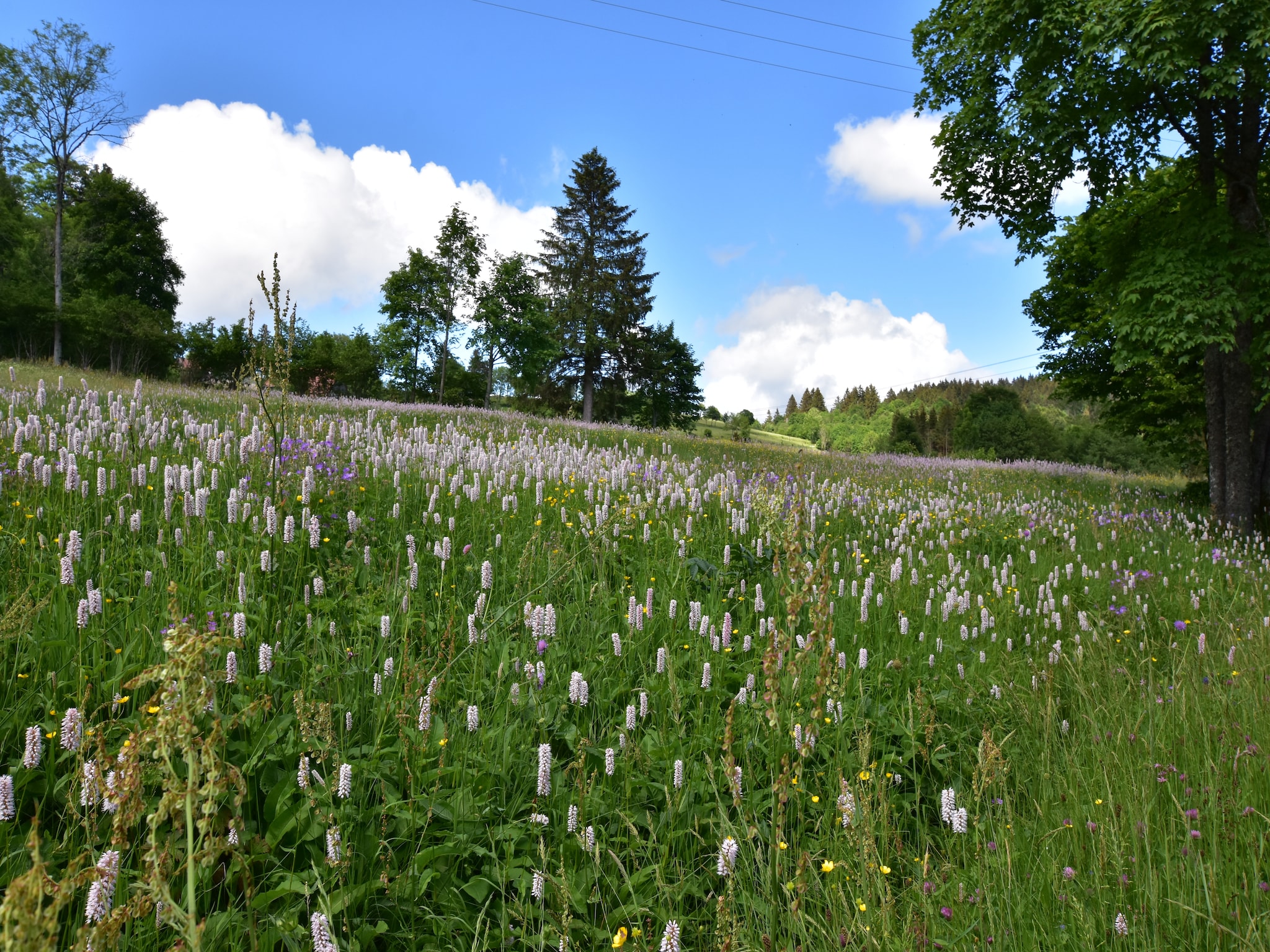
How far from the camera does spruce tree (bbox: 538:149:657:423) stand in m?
44.2

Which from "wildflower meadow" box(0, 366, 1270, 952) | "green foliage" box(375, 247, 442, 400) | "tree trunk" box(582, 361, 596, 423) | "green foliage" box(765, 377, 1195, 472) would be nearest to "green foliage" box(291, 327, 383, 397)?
"green foliage" box(375, 247, 442, 400)

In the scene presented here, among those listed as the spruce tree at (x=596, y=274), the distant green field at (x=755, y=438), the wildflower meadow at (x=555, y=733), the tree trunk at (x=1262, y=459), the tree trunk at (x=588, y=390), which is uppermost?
the spruce tree at (x=596, y=274)

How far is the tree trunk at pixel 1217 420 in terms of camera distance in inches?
448

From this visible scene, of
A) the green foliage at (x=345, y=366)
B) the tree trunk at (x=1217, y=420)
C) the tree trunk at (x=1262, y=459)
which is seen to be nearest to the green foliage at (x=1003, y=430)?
the tree trunk at (x=1262, y=459)

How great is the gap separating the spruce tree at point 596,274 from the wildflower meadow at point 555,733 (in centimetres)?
3914

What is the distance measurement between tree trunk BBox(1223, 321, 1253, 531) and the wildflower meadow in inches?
269

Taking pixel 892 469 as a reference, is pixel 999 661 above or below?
below

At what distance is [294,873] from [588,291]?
44.2m

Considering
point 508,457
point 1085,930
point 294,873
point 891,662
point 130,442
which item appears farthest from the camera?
point 508,457

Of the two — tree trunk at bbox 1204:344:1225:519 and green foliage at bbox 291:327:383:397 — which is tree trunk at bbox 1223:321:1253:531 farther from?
green foliage at bbox 291:327:383:397

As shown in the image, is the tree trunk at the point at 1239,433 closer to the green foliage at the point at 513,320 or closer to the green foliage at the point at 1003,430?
the green foliage at the point at 513,320

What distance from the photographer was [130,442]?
237 inches

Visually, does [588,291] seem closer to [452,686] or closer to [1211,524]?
[1211,524]

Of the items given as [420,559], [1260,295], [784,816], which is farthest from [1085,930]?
[1260,295]
